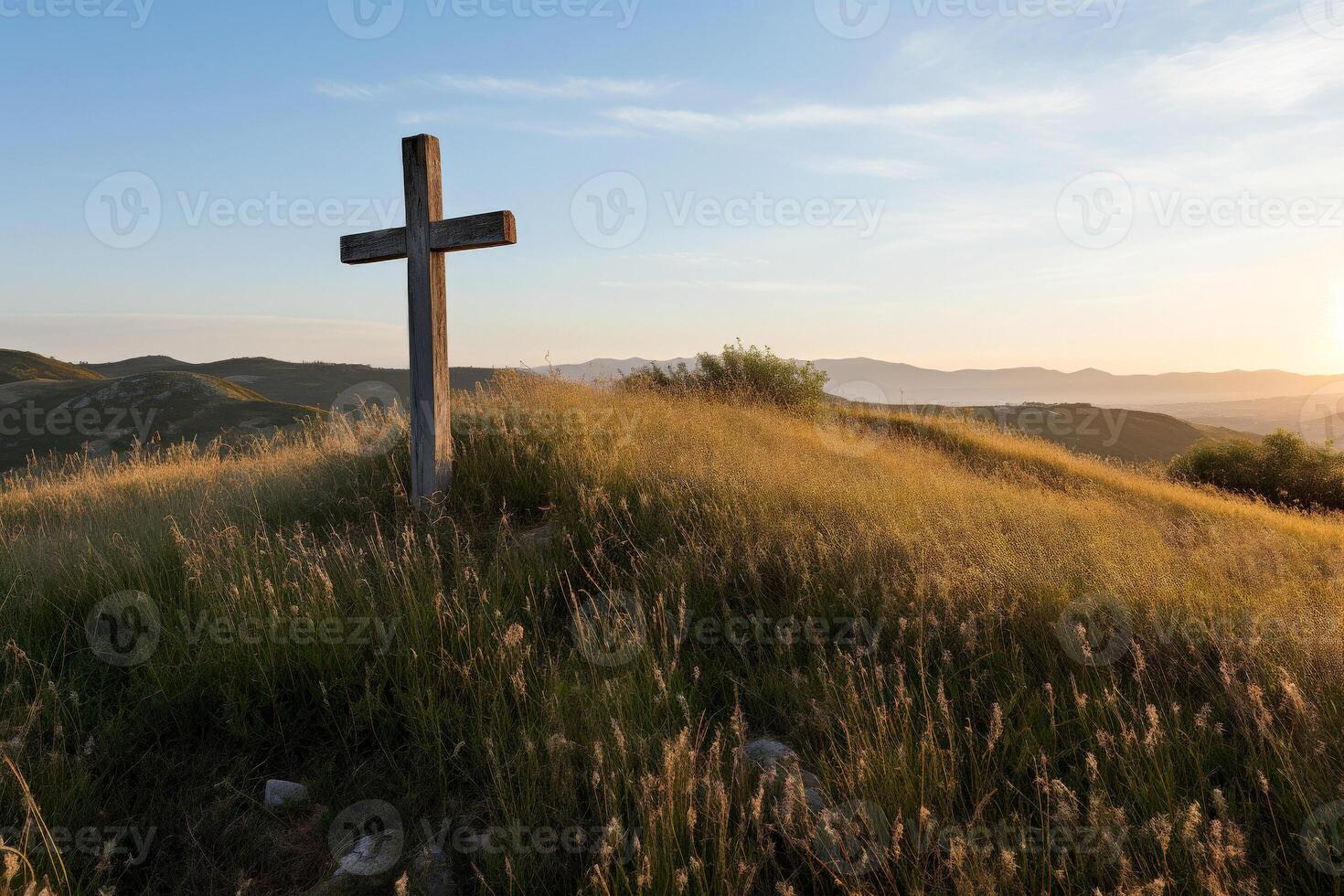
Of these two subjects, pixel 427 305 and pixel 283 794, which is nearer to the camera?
pixel 283 794

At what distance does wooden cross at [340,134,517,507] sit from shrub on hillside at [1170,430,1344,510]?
16.7 meters

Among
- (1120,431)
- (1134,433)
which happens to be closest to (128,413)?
(1120,431)

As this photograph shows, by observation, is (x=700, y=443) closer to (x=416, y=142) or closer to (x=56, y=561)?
(x=416, y=142)

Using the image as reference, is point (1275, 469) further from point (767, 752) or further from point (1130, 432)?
point (1130, 432)

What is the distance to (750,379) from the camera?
637 inches

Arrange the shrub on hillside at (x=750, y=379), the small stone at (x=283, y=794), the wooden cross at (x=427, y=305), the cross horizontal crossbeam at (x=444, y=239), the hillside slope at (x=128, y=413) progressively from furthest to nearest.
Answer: the hillside slope at (x=128, y=413), the shrub on hillside at (x=750, y=379), the wooden cross at (x=427, y=305), the cross horizontal crossbeam at (x=444, y=239), the small stone at (x=283, y=794)

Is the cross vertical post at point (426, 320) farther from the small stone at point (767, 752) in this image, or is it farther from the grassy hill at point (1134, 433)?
the grassy hill at point (1134, 433)

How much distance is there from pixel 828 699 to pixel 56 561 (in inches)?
214

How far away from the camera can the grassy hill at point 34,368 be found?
85.2 metres

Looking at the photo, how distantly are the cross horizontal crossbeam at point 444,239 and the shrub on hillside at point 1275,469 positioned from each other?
54.4ft

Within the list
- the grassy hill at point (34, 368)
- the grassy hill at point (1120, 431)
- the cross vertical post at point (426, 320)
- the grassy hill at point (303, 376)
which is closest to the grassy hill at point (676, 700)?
the cross vertical post at point (426, 320)

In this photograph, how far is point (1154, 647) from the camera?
363cm

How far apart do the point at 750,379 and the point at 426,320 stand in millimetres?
10696

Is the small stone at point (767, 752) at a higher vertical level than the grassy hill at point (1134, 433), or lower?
higher
